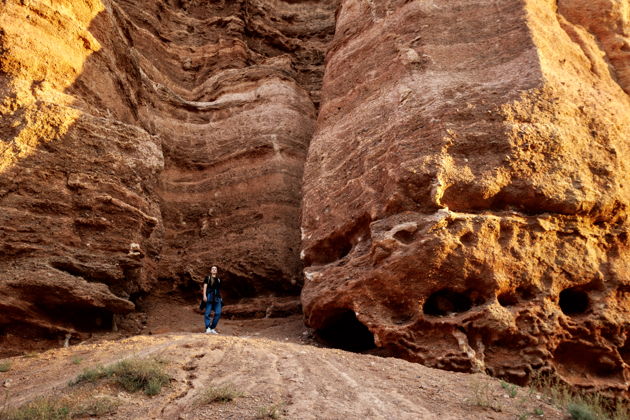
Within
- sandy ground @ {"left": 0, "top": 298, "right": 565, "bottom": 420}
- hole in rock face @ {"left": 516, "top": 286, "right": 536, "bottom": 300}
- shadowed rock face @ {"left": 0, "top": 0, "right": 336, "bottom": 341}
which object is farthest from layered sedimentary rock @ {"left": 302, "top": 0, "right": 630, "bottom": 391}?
shadowed rock face @ {"left": 0, "top": 0, "right": 336, "bottom": 341}

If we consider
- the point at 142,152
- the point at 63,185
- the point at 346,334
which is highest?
the point at 142,152

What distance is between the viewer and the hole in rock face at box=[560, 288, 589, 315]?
6974 mm

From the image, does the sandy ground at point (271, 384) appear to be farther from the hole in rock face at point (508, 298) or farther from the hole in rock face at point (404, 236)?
the hole in rock face at point (404, 236)

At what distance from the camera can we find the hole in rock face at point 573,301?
22.9 feet

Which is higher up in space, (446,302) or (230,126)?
(230,126)

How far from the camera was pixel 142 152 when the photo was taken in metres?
8.64

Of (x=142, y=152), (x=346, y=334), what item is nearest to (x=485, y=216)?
(x=346, y=334)

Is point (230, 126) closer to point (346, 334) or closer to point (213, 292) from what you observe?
point (213, 292)

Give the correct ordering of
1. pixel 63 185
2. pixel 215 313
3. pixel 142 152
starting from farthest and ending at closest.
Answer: pixel 142 152
pixel 215 313
pixel 63 185

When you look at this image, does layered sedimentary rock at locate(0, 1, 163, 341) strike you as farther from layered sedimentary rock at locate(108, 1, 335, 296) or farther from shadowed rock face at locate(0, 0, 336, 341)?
layered sedimentary rock at locate(108, 1, 335, 296)

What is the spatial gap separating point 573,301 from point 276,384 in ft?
16.2

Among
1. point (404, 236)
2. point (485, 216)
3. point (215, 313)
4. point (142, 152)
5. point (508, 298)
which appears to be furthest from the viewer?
point (142, 152)

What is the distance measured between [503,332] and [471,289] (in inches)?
28.4

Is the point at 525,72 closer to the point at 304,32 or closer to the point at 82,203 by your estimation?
the point at 82,203
